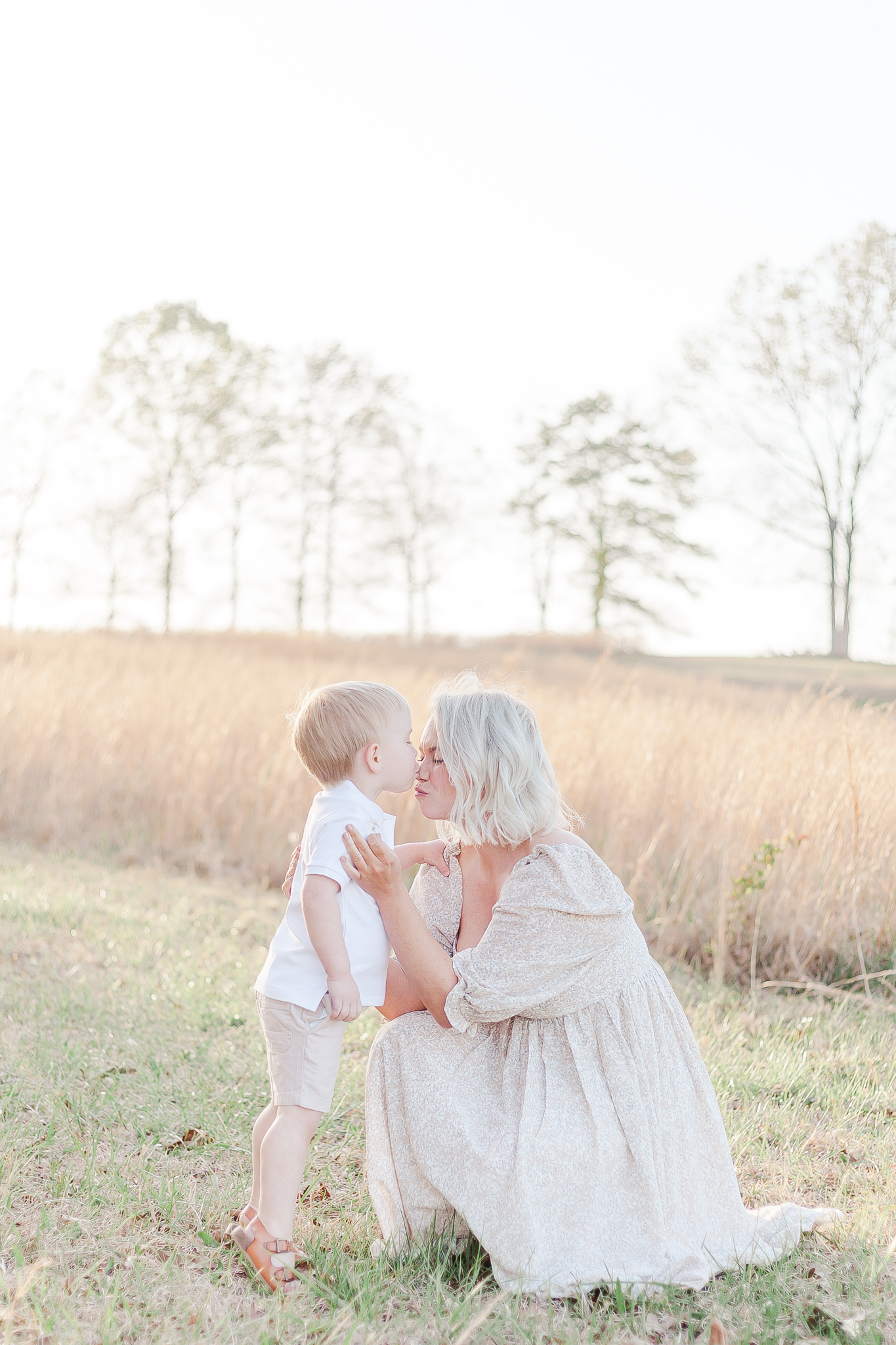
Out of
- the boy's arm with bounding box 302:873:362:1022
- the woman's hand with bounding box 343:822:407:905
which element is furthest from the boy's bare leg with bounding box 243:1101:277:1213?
Answer: the woman's hand with bounding box 343:822:407:905

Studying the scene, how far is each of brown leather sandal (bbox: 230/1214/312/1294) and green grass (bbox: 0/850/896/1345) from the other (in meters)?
0.04

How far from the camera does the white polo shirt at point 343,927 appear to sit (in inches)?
80.2

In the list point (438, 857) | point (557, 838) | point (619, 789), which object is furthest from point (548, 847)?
point (619, 789)

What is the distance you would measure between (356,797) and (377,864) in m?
0.18

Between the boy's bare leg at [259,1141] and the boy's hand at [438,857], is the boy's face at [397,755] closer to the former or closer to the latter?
the boy's hand at [438,857]

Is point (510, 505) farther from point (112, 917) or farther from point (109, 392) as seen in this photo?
point (112, 917)

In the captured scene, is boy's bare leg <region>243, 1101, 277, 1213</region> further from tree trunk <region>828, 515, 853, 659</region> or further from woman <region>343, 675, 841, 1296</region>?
tree trunk <region>828, 515, 853, 659</region>

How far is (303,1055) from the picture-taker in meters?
2.05

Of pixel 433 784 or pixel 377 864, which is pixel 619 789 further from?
pixel 377 864

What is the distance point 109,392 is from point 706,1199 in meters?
19.6

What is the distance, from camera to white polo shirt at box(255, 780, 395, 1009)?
80.2 inches

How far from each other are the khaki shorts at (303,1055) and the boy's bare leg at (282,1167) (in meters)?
0.03

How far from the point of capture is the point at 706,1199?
2.20 metres

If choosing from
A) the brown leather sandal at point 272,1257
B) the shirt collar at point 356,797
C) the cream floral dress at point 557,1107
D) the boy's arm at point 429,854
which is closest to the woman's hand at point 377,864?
the shirt collar at point 356,797
